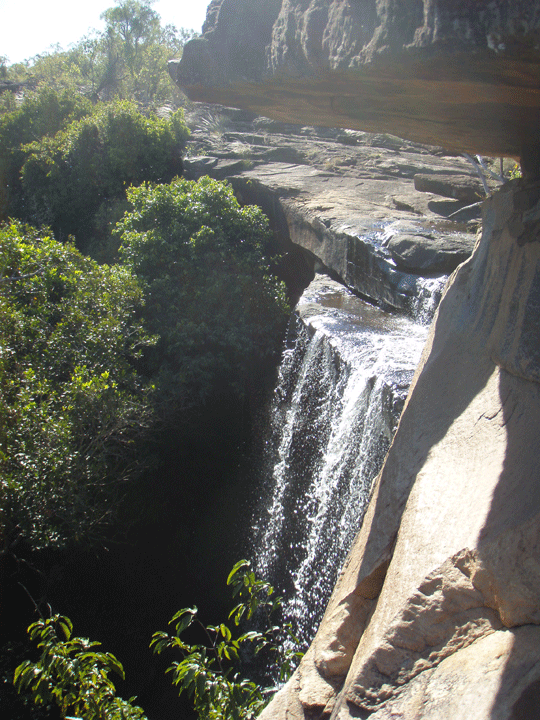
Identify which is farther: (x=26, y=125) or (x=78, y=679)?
(x=26, y=125)

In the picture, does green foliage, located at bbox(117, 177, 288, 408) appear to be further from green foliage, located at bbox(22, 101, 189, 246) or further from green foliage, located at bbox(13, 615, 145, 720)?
green foliage, located at bbox(13, 615, 145, 720)

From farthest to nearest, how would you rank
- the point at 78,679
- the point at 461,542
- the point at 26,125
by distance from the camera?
1. the point at 26,125
2. the point at 78,679
3. the point at 461,542

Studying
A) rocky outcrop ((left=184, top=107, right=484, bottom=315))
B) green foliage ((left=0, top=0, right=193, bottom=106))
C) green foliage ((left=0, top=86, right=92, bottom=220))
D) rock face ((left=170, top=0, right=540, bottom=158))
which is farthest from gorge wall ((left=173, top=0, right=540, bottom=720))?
green foliage ((left=0, top=0, right=193, bottom=106))

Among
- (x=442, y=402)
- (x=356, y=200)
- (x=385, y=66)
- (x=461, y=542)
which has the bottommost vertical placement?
(x=461, y=542)

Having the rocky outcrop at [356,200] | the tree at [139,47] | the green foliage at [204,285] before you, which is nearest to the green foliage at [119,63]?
the tree at [139,47]

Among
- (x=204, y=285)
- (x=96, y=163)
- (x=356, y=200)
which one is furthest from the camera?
(x=96, y=163)

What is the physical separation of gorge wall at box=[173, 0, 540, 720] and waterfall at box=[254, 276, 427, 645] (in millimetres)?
1924

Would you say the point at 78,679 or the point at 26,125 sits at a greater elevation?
the point at 26,125

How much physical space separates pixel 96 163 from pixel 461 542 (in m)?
14.5

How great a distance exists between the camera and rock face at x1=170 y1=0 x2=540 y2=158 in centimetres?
145

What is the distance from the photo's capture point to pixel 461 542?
195 centimetres

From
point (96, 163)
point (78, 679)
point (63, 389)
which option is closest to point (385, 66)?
point (78, 679)

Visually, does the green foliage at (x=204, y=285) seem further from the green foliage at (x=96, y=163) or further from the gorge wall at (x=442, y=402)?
the gorge wall at (x=442, y=402)

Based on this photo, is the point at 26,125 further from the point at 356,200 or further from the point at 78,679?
the point at 78,679
